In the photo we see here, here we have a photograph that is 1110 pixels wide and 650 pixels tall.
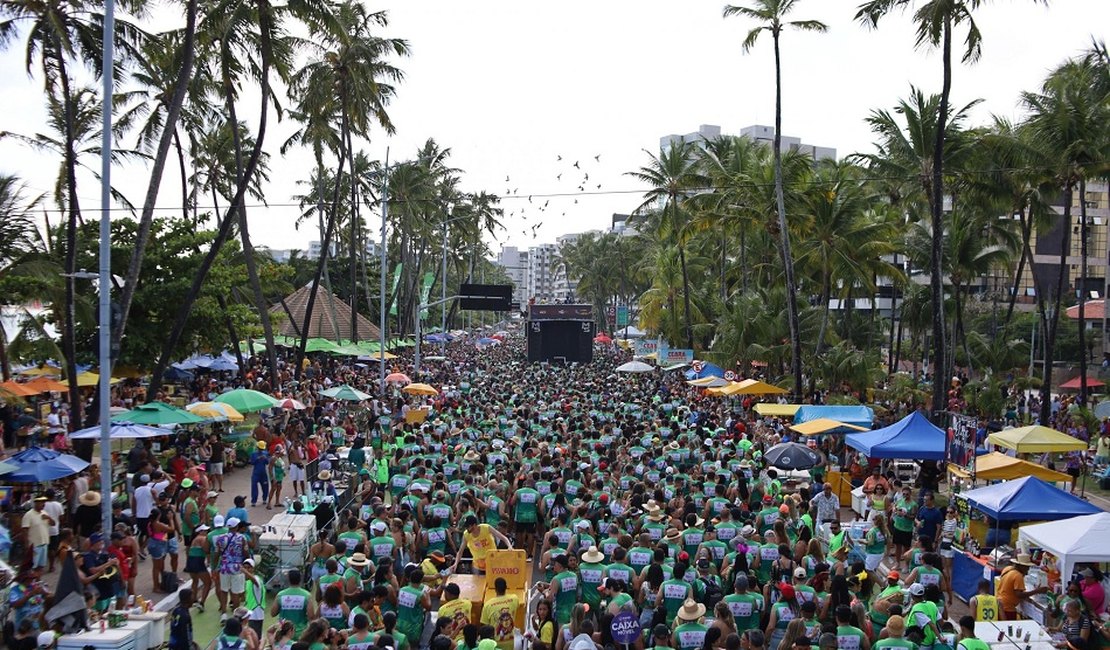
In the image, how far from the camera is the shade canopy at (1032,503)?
12.1 meters

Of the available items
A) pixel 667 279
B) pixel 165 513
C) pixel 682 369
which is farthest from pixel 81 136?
pixel 667 279

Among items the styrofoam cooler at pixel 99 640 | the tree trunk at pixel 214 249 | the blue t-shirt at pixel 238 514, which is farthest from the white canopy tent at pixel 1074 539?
the tree trunk at pixel 214 249

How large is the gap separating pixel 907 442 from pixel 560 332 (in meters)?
45.0

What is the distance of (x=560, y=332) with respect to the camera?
61000mm

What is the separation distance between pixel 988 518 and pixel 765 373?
83.4 ft

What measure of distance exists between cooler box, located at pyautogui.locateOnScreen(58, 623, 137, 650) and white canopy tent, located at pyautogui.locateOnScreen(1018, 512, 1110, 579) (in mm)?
9543

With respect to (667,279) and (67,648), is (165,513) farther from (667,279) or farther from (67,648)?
(667,279)

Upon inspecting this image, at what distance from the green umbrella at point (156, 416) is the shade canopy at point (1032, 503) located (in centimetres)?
1338

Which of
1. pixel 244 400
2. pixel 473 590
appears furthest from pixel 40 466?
pixel 473 590

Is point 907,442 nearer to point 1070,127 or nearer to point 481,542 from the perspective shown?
point 481,542

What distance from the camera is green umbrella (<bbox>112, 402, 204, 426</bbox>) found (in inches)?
657

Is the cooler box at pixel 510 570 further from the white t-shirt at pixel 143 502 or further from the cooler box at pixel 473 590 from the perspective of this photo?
the white t-shirt at pixel 143 502

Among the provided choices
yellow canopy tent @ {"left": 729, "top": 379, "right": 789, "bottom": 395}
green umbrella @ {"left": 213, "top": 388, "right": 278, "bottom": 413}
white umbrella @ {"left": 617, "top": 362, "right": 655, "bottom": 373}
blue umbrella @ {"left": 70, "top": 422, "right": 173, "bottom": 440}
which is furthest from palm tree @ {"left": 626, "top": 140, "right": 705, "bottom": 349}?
blue umbrella @ {"left": 70, "top": 422, "right": 173, "bottom": 440}

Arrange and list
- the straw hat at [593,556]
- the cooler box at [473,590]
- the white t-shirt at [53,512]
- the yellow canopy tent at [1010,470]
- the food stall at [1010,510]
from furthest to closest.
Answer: the yellow canopy tent at [1010,470], the white t-shirt at [53,512], the food stall at [1010,510], the straw hat at [593,556], the cooler box at [473,590]
